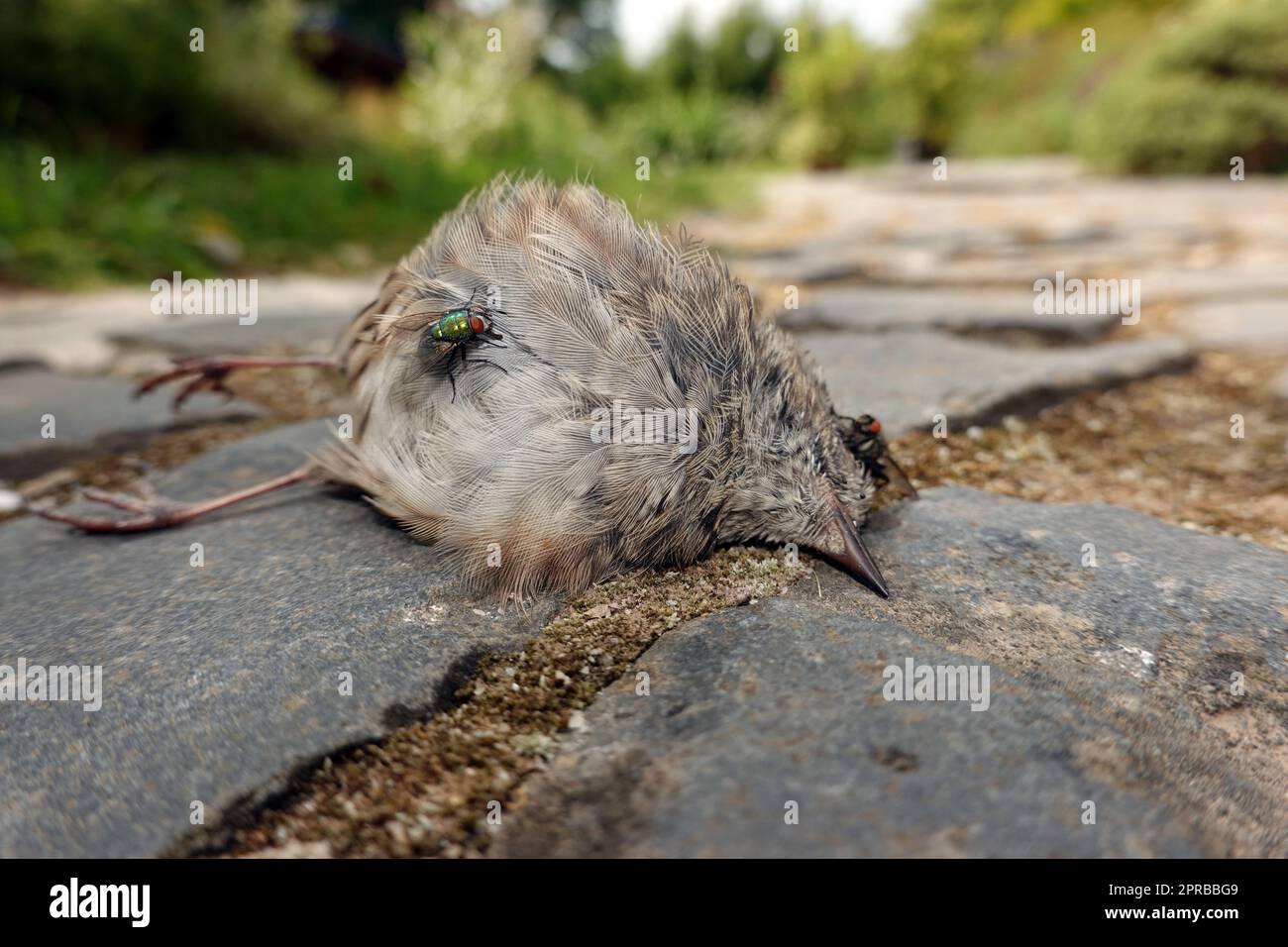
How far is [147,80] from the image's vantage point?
28.6 ft

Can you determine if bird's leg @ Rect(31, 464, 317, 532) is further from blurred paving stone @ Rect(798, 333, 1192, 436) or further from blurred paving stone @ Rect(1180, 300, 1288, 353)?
blurred paving stone @ Rect(1180, 300, 1288, 353)

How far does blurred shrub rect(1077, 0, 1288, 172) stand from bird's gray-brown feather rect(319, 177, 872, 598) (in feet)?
42.8

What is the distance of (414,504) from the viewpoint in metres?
1.62

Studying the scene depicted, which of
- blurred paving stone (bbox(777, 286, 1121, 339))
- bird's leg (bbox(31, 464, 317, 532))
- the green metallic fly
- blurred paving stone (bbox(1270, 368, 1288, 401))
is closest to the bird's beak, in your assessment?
the green metallic fly

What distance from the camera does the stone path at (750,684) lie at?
1.01 meters

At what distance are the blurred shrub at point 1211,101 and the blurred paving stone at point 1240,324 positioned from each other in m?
10.1

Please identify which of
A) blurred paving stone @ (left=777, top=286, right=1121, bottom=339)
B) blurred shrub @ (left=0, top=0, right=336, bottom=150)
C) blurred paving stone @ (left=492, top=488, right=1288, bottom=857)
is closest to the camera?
blurred paving stone @ (left=492, top=488, right=1288, bottom=857)

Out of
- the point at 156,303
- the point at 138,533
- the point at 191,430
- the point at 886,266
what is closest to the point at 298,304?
the point at 156,303

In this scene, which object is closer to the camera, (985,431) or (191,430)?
(985,431)

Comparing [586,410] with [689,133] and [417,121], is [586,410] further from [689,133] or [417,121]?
[689,133]

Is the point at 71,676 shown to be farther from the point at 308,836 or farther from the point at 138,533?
the point at 138,533

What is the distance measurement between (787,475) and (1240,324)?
2.68 m

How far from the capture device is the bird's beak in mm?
1498
